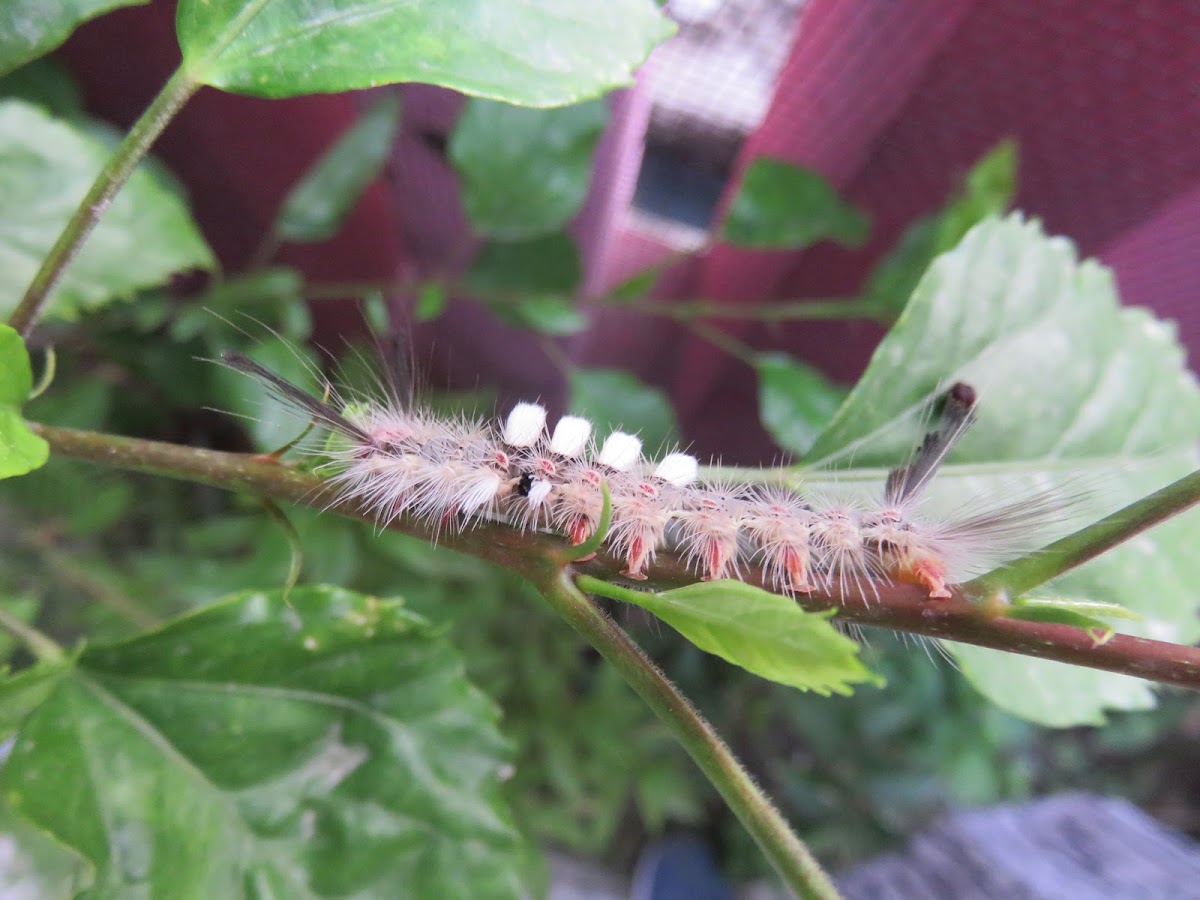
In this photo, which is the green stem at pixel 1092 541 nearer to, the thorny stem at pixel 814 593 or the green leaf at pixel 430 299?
the thorny stem at pixel 814 593

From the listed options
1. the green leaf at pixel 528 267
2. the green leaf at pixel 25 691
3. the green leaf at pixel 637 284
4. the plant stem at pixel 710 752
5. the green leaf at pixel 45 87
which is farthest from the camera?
the green leaf at pixel 528 267

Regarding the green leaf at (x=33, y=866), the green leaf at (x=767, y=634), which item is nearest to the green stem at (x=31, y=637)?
the green leaf at (x=33, y=866)

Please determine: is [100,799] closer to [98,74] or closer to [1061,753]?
[98,74]

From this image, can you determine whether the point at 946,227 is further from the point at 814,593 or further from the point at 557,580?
the point at 557,580

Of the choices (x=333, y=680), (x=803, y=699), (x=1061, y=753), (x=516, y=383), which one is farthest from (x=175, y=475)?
(x=1061, y=753)

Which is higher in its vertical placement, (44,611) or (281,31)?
(281,31)

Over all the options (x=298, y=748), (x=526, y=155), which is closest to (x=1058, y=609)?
(x=298, y=748)
